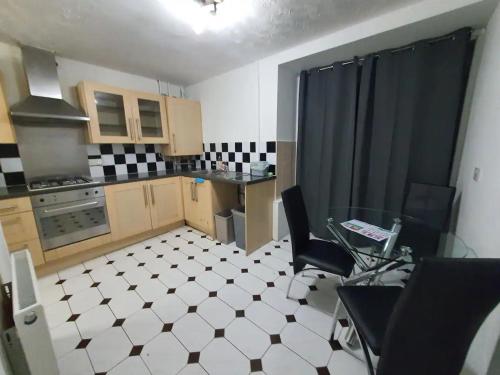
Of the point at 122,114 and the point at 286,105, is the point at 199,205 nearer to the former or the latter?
the point at 122,114

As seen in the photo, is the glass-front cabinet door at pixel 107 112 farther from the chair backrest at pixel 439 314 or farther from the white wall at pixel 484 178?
the white wall at pixel 484 178

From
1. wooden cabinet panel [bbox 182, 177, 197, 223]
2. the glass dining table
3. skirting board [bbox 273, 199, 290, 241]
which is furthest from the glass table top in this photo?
wooden cabinet panel [bbox 182, 177, 197, 223]

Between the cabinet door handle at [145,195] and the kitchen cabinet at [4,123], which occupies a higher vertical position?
the kitchen cabinet at [4,123]

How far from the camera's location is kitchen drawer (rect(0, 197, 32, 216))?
1.70m

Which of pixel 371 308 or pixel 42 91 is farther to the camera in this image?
pixel 42 91

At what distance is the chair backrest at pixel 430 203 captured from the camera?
1623 millimetres

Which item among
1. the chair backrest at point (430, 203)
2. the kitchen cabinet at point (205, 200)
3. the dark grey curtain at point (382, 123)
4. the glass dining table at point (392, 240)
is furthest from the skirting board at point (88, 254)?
the chair backrest at point (430, 203)

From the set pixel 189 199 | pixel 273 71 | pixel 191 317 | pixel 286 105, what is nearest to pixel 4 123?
pixel 189 199

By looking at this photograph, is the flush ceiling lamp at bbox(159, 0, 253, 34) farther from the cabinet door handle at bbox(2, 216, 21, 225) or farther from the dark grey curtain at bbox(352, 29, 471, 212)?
the cabinet door handle at bbox(2, 216, 21, 225)

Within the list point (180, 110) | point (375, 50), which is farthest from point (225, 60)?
point (375, 50)

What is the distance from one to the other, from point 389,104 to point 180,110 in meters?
2.54

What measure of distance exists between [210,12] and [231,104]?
1.34 meters

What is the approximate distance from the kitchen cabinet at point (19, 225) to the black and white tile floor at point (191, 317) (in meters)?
0.39

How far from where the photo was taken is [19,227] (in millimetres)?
1789
